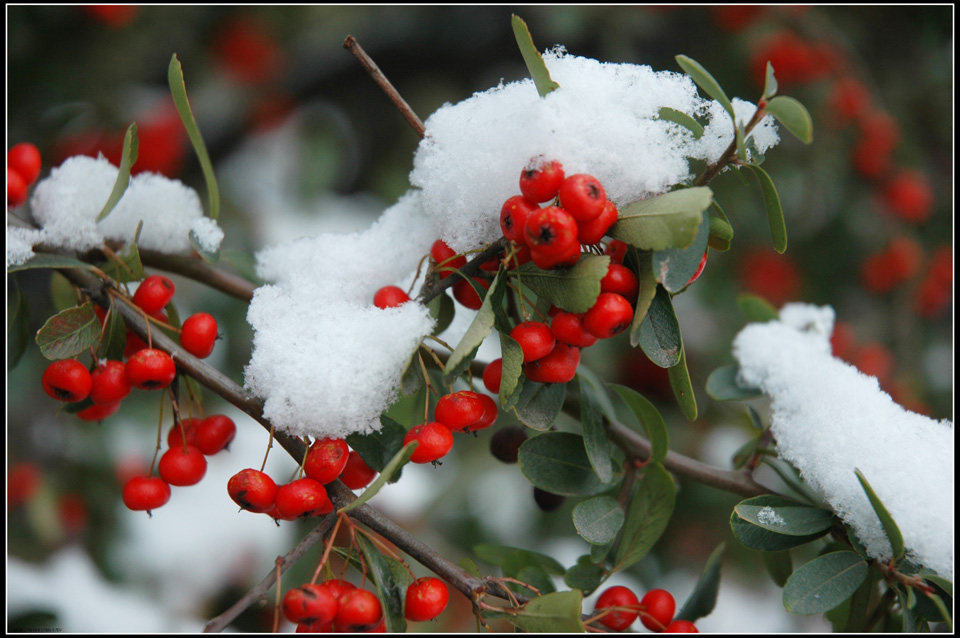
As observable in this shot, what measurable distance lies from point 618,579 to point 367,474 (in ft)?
7.11

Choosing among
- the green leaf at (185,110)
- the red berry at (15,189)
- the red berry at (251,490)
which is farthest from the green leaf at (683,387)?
the red berry at (15,189)

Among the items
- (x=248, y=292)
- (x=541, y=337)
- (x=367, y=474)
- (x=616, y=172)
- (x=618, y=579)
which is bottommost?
(x=618, y=579)

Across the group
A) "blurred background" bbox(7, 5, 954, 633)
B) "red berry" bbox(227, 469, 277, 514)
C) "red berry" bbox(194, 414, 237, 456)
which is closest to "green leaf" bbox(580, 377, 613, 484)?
"red berry" bbox(227, 469, 277, 514)

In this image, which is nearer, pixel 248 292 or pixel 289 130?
pixel 248 292

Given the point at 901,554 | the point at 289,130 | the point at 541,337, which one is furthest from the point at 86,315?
the point at 289,130

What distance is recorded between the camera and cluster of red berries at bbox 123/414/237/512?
4.15 ft

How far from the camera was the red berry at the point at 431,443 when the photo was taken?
39.9 inches

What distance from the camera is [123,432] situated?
11.0 ft

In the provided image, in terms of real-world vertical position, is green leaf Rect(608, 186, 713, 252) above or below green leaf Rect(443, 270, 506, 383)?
above

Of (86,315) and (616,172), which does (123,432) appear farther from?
(616,172)

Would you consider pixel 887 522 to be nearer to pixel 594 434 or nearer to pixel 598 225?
pixel 594 434

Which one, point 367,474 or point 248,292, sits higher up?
point 248,292

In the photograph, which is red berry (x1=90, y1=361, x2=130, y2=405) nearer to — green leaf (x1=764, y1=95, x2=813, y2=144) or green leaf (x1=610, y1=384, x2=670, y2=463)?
green leaf (x1=610, y1=384, x2=670, y2=463)

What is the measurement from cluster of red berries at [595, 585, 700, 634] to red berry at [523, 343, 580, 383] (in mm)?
511
